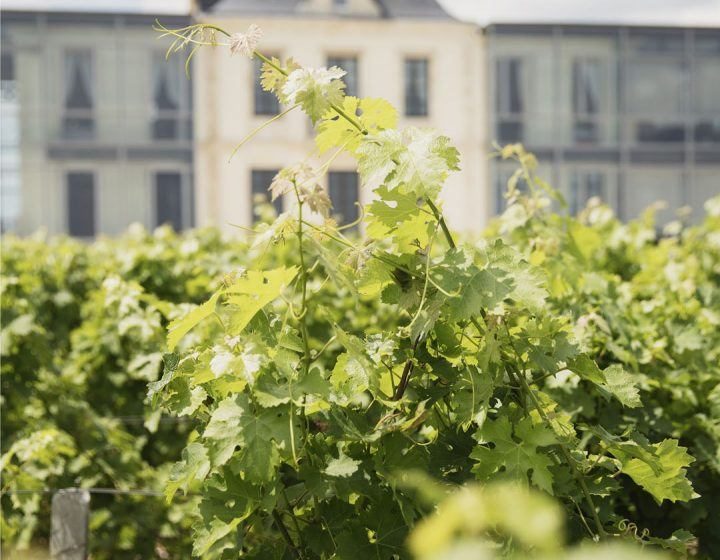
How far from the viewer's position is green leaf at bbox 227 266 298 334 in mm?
1408

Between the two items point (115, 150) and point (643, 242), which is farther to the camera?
point (115, 150)

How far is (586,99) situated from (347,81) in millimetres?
6436

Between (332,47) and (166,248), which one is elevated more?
(332,47)

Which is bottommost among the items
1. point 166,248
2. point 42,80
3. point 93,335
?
point 93,335

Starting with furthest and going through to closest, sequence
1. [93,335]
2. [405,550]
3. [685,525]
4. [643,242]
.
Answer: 1. [643,242]
2. [93,335]
3. [685,525]
4. [405,550]

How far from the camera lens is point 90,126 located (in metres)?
22.5

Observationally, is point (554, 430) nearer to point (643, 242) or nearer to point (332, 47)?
point (643, 242)

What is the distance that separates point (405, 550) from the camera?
4.73ft

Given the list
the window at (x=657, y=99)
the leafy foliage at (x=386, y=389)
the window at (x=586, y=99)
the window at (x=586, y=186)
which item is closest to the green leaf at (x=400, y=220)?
the leafy foliage at (x=386, y=389)

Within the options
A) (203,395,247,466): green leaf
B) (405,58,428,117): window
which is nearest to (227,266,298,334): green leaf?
(203,395,247,466): green leaf

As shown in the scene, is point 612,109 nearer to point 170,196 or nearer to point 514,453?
point 170,196

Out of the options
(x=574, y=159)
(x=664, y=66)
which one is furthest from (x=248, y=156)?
(x=664, y=66)

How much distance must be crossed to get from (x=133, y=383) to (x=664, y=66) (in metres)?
22.9

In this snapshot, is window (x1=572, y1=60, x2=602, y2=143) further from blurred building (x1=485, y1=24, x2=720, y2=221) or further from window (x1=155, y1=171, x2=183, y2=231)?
window (x1=155, y1=171, x2=183, y2=231)
